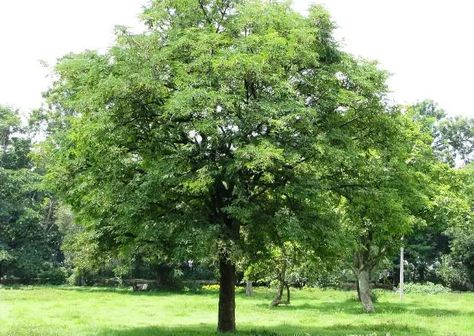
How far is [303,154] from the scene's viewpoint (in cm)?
1761

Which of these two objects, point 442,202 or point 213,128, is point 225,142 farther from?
point 442,202

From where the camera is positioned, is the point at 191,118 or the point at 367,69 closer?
the point at 191,118

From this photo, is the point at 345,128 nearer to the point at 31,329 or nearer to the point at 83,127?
the point at 83,127

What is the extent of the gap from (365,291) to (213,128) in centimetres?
1872

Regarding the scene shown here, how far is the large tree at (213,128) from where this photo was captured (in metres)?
16.9

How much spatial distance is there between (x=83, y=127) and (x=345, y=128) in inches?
358

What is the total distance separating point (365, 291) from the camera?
31344mm

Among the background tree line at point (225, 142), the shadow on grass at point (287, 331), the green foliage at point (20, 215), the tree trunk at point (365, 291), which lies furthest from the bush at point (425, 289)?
the green foliage at point (20, 215)

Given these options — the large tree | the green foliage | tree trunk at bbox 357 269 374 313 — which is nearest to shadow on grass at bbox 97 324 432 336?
the large tree

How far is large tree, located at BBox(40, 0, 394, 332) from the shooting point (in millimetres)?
16938

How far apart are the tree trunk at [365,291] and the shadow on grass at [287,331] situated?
23.2 ft

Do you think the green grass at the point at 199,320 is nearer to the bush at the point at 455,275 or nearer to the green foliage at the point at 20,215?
the green foliage at the point at 20,215

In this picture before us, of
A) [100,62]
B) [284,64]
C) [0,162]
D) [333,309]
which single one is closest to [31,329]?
[100,62]

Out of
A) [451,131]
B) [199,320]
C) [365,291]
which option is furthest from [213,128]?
[451,131]
